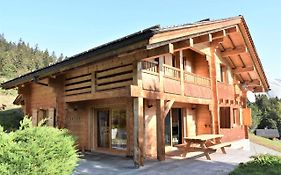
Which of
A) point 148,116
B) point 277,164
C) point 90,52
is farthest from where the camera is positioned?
point 148,116

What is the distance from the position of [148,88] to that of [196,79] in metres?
4.67

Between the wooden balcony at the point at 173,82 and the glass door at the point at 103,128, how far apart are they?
3.30 m

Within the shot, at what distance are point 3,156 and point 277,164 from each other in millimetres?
7684

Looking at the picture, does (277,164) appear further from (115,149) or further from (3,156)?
(3,156)

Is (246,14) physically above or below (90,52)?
above

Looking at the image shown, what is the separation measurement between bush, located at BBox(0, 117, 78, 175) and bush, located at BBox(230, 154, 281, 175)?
477cm

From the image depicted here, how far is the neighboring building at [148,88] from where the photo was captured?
9.04 metres

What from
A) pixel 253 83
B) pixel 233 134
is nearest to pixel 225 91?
pixel 233 134

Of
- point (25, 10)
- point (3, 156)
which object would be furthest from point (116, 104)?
point (25, 10)

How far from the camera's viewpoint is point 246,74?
1928 centimetres

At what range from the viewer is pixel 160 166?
29.8 ft

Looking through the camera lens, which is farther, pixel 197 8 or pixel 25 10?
pixel 25 10

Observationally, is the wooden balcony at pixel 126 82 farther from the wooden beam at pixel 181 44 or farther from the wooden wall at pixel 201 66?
the wooden wall at pixel 201 66

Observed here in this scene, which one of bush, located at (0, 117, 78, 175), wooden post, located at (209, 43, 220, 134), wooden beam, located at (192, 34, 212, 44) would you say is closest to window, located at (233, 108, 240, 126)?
wooden post, located at (209, 43, 220, 134)
